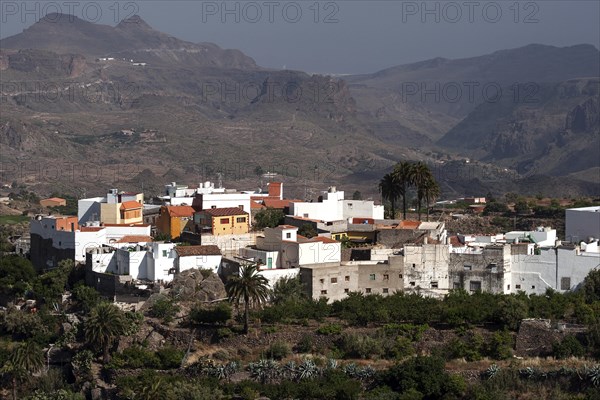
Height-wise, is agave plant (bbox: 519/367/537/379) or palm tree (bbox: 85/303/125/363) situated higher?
palm tree (bbox: 85/303/125/363)

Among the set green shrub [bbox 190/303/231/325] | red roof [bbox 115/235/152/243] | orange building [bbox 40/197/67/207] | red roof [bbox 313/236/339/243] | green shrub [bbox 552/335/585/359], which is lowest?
green shrub [bbox 552/335/585/359]

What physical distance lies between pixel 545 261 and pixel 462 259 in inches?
108

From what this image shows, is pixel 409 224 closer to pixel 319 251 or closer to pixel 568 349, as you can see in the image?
pixel 319 251

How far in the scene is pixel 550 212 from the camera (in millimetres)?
58375

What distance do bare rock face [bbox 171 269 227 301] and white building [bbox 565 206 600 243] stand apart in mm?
13788

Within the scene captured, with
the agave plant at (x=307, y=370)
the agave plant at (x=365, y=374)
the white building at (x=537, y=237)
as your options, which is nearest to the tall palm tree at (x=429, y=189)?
the white building at (x=537, y=237)

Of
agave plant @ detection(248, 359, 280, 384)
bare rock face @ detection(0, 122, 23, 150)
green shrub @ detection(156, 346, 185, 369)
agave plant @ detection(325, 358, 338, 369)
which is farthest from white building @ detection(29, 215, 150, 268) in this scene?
bare rock face @ detection(0, 122, 23, 150)

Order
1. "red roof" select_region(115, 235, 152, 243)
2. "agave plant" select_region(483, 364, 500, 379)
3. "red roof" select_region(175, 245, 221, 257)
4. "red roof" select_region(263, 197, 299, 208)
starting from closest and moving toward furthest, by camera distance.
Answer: "agave plant" select_region(483, 364, 500, 379)
"red roof" select_region(175, 245, 221, 257)
"red roof" select_region(115, 235, 152, 243)
"red roof" select_region(263, 197, 299, 208)

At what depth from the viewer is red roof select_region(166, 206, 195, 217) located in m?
48.0

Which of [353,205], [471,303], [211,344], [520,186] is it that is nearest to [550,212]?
[353,205]

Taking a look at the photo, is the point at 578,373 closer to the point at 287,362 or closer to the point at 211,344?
the point at 287,362

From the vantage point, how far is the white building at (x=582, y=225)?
4672 centimetres

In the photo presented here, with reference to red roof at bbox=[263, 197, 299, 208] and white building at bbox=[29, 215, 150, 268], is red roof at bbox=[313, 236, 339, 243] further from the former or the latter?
red roof at bbox=[263, 197, 299, 208]

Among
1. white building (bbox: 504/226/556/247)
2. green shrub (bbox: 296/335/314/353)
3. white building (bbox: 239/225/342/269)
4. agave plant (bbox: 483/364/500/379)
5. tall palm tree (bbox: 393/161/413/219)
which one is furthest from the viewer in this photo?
tall palm tree (bbox: 393/161/413/219)
